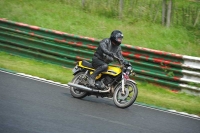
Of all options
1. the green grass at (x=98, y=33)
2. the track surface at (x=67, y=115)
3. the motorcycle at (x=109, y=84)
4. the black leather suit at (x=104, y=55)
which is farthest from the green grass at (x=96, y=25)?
the track surface at (x=67, y=115)

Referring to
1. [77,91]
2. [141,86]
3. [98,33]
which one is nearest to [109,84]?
[77,91]

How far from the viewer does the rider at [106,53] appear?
38.6ft

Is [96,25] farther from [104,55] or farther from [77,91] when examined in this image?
[104,55]

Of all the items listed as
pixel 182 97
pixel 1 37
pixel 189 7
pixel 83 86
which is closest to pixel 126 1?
pixel 189 7

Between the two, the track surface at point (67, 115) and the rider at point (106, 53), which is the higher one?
the rider at point (106, 53)

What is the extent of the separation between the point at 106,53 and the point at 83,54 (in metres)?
4.43

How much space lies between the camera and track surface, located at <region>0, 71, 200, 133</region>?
836 centimetres

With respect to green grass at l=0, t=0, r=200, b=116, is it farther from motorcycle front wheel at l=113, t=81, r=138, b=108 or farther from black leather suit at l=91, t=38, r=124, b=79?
black leather suit at l=91, t=38, r=124, b=79

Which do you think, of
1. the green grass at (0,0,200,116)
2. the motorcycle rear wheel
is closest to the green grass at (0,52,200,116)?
the green grass at (0,0,200,116)

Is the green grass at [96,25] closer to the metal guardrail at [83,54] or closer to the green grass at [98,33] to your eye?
the green grass at [98,33]

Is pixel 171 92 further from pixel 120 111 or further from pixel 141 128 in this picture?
→ pixel 141 128

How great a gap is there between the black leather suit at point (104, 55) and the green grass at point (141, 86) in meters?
1.83

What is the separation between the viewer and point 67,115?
9.53m

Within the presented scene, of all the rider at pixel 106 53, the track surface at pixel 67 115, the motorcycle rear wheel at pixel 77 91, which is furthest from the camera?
the motorcycle rear wheel at pixel 77 91
